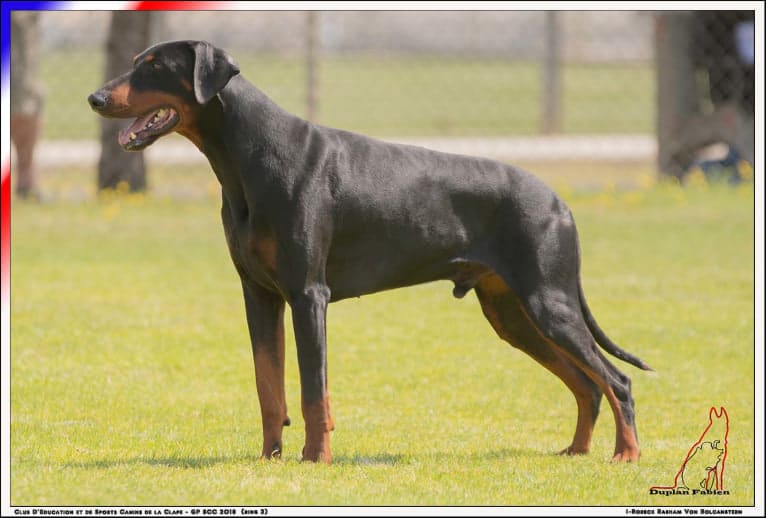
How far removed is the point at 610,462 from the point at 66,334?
13.2ft

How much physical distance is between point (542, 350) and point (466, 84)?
2003 cm

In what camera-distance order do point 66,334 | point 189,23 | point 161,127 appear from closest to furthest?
point 161,127 < point 66,334 < point 189,23

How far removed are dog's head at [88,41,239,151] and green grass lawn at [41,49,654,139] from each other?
1576cm

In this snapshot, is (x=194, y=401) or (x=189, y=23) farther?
(x=189, y=23)

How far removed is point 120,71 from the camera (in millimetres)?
13852

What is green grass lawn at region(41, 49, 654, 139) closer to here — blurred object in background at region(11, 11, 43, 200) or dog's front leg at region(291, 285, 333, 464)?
blurred object in background at region(11, 11, 43, 200)

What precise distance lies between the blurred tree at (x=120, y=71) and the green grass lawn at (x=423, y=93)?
6.38 meters

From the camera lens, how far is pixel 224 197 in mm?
5621

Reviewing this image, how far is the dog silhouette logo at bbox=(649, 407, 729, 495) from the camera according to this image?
555 centimetres

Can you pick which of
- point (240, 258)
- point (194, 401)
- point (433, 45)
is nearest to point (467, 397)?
point (194, 401)

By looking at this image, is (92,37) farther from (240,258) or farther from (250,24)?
(240,258)

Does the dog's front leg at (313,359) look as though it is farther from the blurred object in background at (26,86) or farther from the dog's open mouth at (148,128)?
the blurred object in background at (26,86)

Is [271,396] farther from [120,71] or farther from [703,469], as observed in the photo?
[120,71]

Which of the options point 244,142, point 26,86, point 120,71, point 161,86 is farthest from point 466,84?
point 161,86
